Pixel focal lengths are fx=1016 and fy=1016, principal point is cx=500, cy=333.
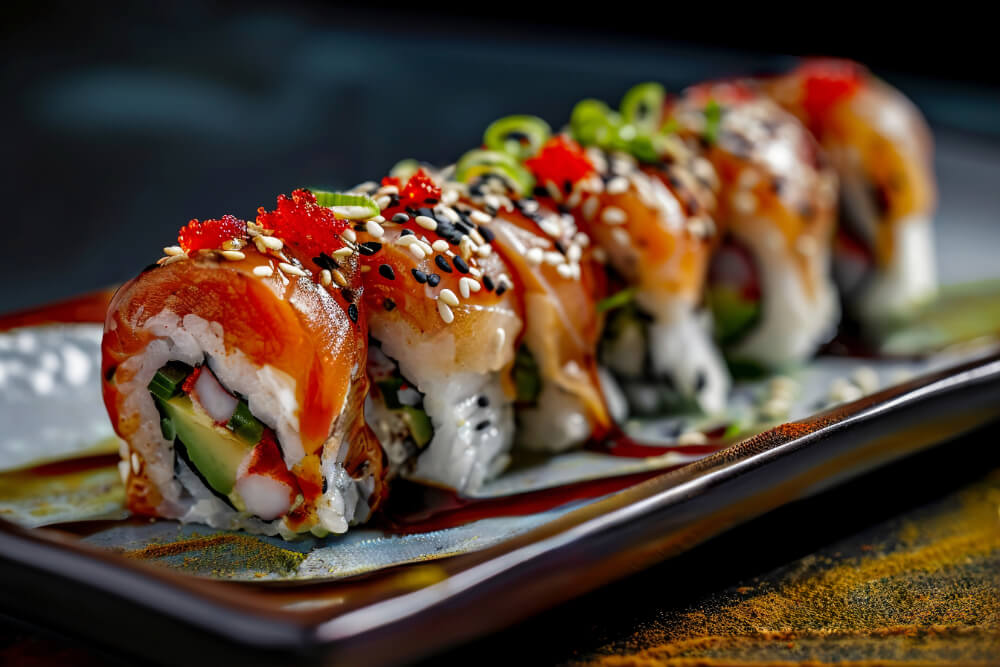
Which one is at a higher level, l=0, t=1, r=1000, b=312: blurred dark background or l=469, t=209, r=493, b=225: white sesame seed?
l=0, t=1, r=1000, b=312: blurred dark background

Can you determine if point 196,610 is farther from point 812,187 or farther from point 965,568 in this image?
point 812,187

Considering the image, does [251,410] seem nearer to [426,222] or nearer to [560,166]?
[426,222]

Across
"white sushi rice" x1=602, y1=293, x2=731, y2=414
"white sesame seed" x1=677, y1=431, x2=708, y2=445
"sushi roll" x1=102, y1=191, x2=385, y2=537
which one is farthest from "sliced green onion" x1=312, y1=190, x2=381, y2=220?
"white sesame seed" x1=677, y1=431, x2=708, y2=445

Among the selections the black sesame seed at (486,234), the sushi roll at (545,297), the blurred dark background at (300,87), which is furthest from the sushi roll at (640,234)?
the blurred dark background at (300,87)

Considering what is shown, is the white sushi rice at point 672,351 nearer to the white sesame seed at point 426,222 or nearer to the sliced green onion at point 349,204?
the white sesame seed at point 426,222

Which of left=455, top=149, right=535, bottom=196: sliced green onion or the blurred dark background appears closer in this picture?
left=455, top=149, right=535, bottom=196: sliced green onion

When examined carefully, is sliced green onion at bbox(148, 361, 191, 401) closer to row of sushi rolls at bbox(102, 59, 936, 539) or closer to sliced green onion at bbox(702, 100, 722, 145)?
row of sushi rolls at bbox(102, 59, 936, 539)
